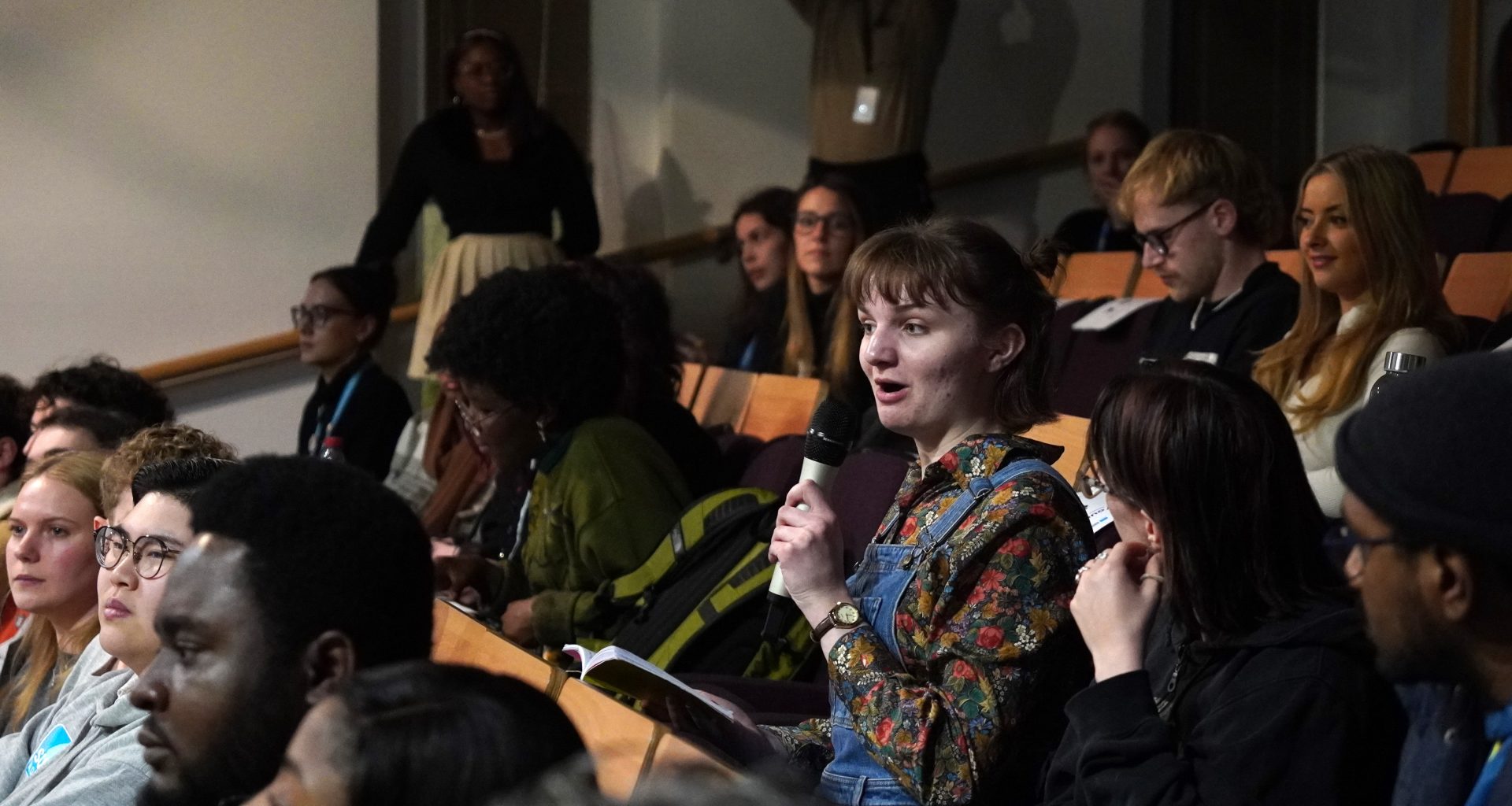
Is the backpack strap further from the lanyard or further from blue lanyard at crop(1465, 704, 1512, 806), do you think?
the lanyard

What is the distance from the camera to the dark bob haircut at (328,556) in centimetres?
144

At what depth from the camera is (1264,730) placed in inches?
63.5

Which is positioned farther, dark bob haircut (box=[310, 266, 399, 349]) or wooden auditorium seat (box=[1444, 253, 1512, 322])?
dark bob haircut (box=[310, 266, 399, 349])

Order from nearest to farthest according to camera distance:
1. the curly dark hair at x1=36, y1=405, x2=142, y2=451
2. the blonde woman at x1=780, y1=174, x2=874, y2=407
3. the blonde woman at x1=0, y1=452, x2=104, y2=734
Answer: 1. the blonde woman at x1=0, y1=452, x2=104, y2=734
2. the curly dark hair at x1=36, y1=405, x2=142, y2=451
3. the blonde woman at x1=780, y1=174, x2=874, y2=407

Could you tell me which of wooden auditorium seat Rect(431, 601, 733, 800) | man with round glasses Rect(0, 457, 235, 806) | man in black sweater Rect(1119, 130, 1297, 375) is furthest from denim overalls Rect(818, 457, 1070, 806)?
man in black sweater Rect(1119, 130, 1297, 375)

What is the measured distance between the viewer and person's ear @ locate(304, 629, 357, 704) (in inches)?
55.8

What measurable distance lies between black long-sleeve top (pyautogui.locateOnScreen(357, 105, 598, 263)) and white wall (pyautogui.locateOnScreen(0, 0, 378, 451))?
698 mm

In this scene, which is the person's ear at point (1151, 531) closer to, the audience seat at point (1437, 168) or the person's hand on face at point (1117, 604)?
the person's hand on face at point (1117, 604)

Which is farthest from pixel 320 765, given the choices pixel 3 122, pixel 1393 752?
pixel 3 122

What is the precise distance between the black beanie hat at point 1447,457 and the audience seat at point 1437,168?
155 inches

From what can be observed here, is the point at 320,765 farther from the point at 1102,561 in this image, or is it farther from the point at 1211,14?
the point at 1211,14

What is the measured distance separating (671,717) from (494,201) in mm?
3486

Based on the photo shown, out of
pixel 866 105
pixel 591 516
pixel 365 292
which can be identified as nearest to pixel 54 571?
pixel 591 516

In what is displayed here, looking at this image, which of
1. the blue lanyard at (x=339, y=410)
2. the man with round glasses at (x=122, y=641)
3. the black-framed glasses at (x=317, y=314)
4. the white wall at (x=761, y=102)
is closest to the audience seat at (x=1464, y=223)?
the white wall at (x=761, y=102)
